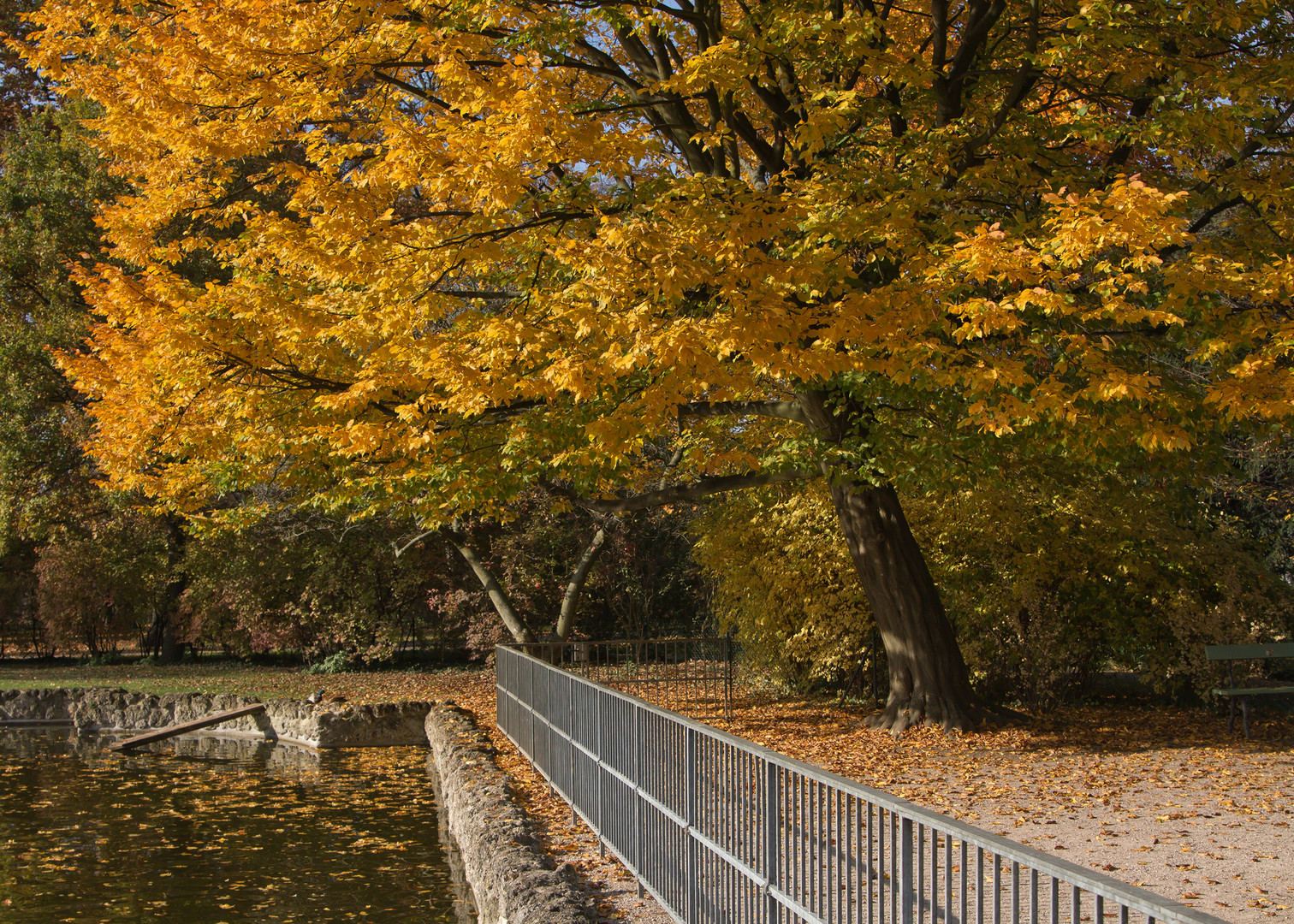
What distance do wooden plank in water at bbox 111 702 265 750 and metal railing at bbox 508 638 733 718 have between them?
5.60 metres

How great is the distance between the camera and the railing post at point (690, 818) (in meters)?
4.84

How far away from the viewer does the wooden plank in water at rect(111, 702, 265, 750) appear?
15.8 m

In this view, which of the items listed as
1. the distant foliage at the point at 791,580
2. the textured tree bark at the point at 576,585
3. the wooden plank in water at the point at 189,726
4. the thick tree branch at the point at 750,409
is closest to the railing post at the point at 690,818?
the thick tree branch at the point at 750,409

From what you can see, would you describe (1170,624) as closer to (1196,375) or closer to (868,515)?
(1196,375)

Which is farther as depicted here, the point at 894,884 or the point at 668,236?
the point at 668,236

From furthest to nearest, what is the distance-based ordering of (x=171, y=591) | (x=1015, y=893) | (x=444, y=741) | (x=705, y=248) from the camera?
(x=171, y=591) → (x=444, y=741) → (x=705, y=248) → (x=1015, y=893)

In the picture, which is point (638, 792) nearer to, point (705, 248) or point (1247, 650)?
point (705, 248)

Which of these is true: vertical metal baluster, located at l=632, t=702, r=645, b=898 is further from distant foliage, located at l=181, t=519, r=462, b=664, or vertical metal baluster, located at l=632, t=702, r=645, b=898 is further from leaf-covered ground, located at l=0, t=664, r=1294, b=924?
distant foliage, located at l=181, t=519, r=462, b=664

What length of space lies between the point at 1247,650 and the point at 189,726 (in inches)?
600

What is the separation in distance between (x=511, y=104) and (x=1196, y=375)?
10.9 metres

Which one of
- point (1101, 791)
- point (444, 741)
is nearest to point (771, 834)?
point (1101, 791)

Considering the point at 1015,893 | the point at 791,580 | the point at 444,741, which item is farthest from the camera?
the point at 791,580

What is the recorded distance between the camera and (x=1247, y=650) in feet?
37.7

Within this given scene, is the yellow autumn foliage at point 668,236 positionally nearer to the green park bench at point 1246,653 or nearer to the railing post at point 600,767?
the railing post at point 600,767
